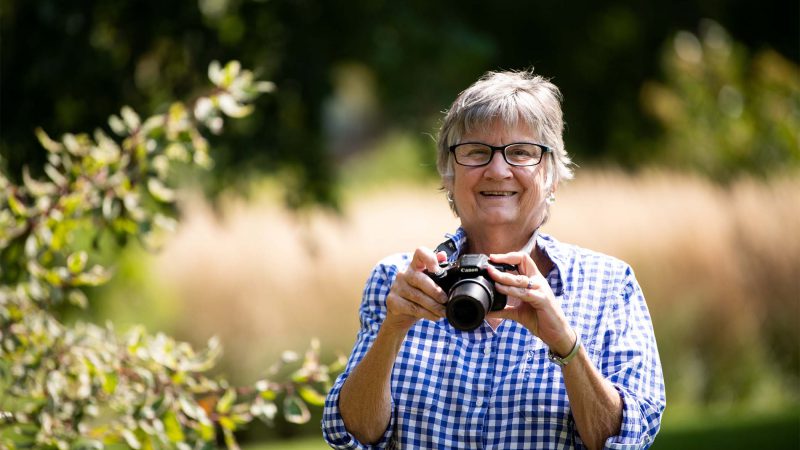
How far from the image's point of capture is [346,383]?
2574mm

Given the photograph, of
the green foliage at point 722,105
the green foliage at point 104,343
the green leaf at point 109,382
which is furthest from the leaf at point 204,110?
the green foliage at point 722,105

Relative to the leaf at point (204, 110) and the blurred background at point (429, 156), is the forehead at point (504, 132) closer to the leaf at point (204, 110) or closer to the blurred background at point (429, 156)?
the blurred background at point (429, 156)

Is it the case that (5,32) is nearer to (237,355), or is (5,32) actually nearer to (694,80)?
(237,355)

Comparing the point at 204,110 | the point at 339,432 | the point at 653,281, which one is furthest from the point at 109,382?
the point at 653,281

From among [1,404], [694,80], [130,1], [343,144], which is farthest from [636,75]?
[343,144]

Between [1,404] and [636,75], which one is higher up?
[636,75]

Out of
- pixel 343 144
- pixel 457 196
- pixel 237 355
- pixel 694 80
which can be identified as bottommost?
pixel 457 196

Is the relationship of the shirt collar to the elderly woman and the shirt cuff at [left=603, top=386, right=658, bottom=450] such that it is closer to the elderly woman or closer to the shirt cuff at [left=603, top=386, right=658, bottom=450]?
the elderly woman

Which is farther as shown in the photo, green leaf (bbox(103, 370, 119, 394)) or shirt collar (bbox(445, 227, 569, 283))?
green leaf (bbox(103, 370, 119, 394))

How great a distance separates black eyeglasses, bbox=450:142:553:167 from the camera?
8.54 ft

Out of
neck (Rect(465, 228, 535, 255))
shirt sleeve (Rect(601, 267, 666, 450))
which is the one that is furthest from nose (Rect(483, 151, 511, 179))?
shirt sleeve (Rect(601, 267, 666, 450))

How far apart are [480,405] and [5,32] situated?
4.05 meters

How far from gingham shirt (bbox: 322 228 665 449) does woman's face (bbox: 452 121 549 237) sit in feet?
0.34

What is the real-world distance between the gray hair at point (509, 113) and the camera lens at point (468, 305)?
1.47 ft
